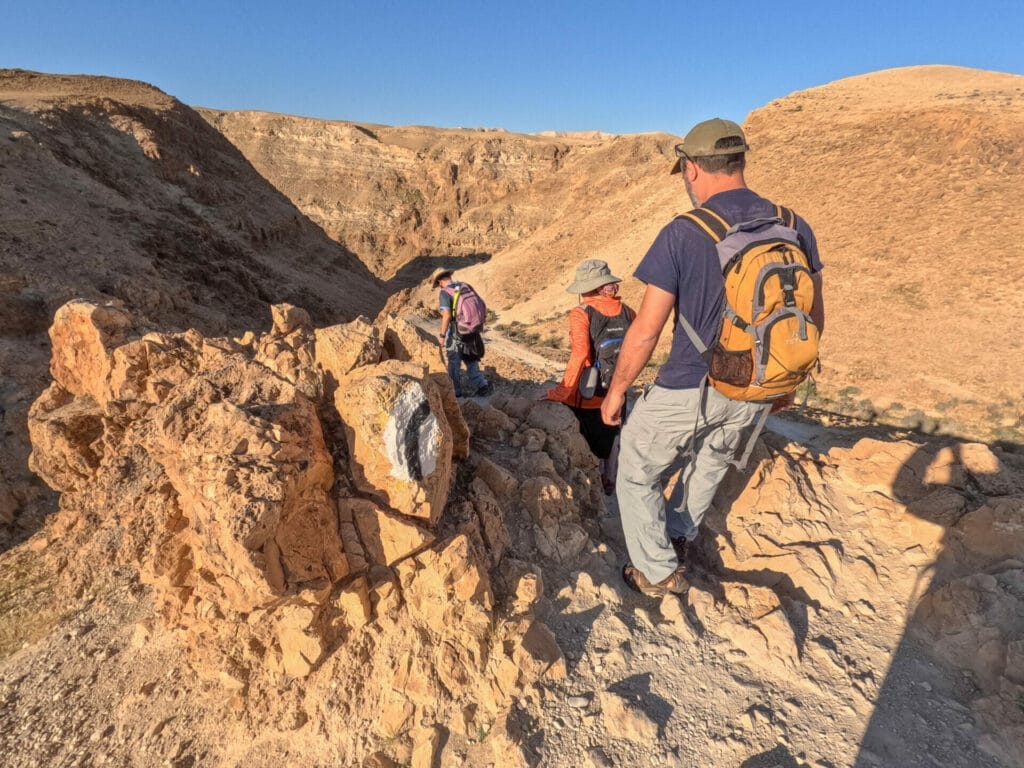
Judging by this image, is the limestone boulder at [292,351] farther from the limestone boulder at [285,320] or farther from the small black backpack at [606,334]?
the small black backpack at [606,334]

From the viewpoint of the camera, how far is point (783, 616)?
301cm

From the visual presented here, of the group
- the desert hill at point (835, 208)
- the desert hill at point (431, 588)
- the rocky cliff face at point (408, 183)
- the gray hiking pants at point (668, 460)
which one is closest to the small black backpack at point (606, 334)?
the desert hill at point (431, 588)

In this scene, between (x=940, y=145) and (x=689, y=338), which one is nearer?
(x=689, y=338)

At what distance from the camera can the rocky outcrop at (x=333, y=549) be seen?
246 cm

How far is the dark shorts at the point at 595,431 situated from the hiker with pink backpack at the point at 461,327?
8.56 feet

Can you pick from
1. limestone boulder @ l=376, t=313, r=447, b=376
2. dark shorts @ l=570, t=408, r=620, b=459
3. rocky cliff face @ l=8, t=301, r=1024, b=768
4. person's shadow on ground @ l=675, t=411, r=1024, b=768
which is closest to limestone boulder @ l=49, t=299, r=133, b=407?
rocky cliff face @ l=8, t=301, r=1024, b=768

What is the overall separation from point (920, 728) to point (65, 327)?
6.87m

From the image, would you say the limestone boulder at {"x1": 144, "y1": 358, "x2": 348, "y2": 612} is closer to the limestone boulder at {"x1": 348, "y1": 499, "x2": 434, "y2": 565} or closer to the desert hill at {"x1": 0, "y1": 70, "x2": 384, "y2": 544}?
the limestone boulder at {"x1": 348, "y1": 499, "x2": 434, "y2": 565}

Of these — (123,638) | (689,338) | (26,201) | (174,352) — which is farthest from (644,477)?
(26,201)

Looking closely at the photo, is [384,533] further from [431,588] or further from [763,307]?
[763,307]

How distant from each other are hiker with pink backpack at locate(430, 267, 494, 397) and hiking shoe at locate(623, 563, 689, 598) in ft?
13.6

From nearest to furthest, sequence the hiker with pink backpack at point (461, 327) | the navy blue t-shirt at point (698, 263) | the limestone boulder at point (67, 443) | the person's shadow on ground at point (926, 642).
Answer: the person's shadow on ground at point (926, 642)
the navy blue t-shirt at point (698, 263)
the limestone boulder at point (67, 443)
the hiker with pink backpack at point (461, 327)

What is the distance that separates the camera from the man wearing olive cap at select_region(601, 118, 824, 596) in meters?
2.60

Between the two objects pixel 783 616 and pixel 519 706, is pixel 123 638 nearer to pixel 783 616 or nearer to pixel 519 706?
pixel 519 706
